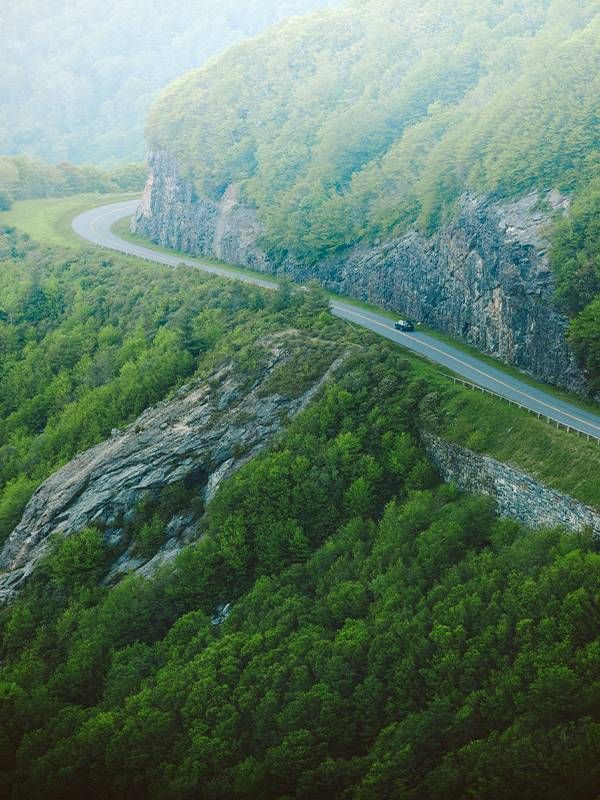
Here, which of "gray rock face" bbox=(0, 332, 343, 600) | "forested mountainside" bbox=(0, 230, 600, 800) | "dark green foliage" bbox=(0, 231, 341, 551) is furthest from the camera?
"dark green foliage" bbox=(0, 231, 341, 551)

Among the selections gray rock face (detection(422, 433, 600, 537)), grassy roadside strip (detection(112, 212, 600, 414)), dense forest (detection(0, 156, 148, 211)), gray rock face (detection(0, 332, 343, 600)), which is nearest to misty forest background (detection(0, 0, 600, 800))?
gray rock face (detection(422, 433, 600, 537))

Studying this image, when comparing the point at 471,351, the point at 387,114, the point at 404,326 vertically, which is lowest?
the point at 471,351

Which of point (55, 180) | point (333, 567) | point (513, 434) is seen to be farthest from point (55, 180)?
point (333, 567)

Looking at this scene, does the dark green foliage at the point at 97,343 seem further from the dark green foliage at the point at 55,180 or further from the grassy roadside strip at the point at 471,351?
the dark green foliage at the point at 55,180

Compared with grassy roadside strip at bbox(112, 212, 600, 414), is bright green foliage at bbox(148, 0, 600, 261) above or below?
above

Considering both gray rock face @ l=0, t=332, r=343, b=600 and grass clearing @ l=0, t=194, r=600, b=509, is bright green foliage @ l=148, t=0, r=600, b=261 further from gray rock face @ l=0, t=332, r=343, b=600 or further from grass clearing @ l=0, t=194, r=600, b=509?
gray rock face @ l=0, t=332, r=343, b=600

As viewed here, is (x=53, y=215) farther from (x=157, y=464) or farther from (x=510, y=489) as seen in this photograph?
(x=510, y=489)

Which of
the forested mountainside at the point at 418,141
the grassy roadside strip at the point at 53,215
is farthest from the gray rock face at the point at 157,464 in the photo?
the grassy roadside strip at the point at 53,215
